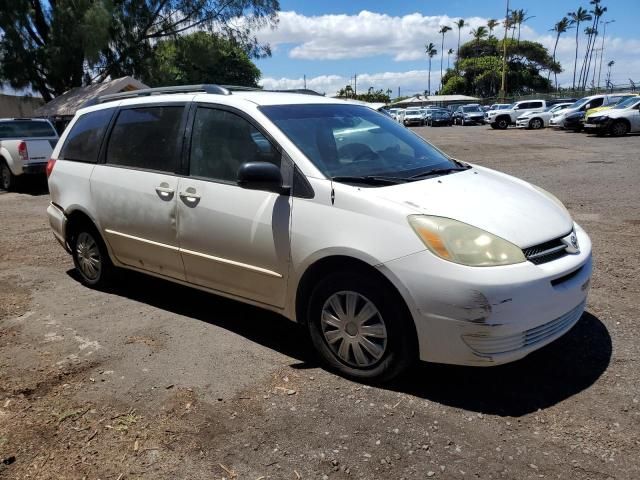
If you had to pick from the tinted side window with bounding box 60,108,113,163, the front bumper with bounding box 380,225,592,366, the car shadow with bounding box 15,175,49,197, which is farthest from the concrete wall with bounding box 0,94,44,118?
the front bumper with bounding box 380,225,592,366

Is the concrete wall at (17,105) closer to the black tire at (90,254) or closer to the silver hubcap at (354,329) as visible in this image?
the black tire at (90,254)

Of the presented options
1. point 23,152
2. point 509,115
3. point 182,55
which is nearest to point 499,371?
point 23,152

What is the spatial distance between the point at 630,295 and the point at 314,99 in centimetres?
308

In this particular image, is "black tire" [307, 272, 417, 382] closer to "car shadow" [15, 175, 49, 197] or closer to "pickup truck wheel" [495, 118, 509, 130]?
"car shadow" [15, 175, 49, 197]

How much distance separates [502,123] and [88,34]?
24.6 metres

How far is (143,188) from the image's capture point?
4.43 meters

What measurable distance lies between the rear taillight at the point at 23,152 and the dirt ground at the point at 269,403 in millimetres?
8435

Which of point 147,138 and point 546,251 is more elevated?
point 147,138

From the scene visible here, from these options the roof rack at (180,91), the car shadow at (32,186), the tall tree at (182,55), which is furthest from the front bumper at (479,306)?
the tall tree at (182,55)

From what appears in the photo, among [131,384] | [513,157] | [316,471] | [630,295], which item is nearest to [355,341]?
[316,471]

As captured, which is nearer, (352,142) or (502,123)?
(352,142)

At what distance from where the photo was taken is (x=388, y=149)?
4141mm

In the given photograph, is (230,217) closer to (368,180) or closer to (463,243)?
(368,180)

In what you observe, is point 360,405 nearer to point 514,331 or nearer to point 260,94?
point 514,331
